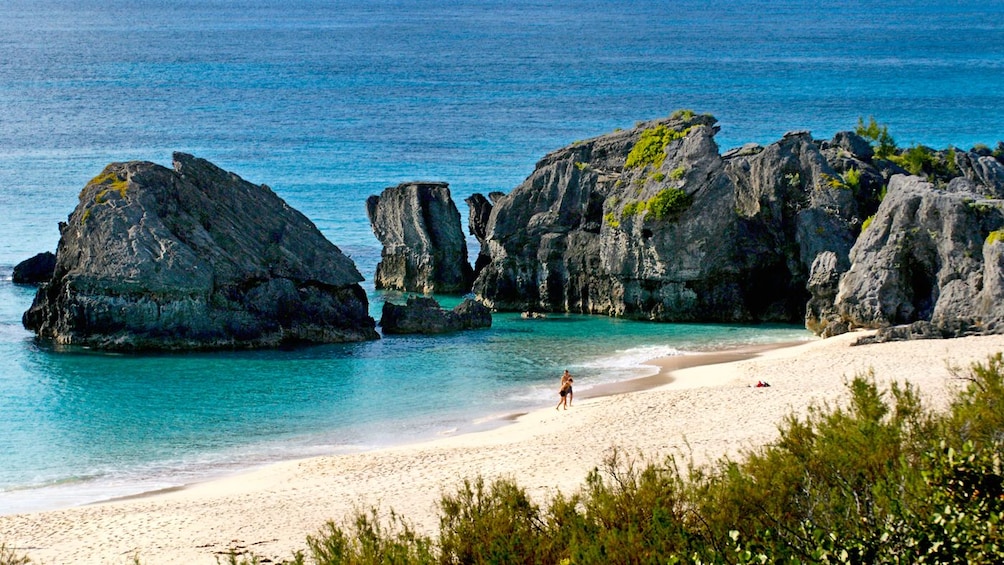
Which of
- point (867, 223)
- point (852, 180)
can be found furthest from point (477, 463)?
point (852, 180)

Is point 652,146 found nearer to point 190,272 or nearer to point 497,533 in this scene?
point 190,272

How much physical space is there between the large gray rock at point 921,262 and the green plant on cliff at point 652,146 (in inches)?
430

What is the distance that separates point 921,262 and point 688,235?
989cm

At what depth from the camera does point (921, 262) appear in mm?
48625

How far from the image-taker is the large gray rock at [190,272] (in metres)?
49.0

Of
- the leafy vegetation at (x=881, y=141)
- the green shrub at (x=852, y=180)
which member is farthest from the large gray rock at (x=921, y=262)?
the leafy vegetation at (x=881, y=141)

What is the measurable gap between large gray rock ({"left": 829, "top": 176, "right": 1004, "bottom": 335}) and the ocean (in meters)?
3.44

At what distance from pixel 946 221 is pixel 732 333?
30.4ft

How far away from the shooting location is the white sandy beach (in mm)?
27281

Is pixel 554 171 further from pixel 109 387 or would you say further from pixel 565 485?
pixel 565 485

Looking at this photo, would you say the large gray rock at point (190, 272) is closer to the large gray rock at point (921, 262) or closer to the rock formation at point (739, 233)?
the rock formation at point (739, 233)

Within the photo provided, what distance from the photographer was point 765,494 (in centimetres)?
2153

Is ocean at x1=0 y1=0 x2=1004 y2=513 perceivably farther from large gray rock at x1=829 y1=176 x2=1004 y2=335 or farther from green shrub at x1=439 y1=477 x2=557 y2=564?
green shrub at x1=439 y1=477 x2=557 y2=564

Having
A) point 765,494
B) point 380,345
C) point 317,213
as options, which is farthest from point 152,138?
point 765,494
